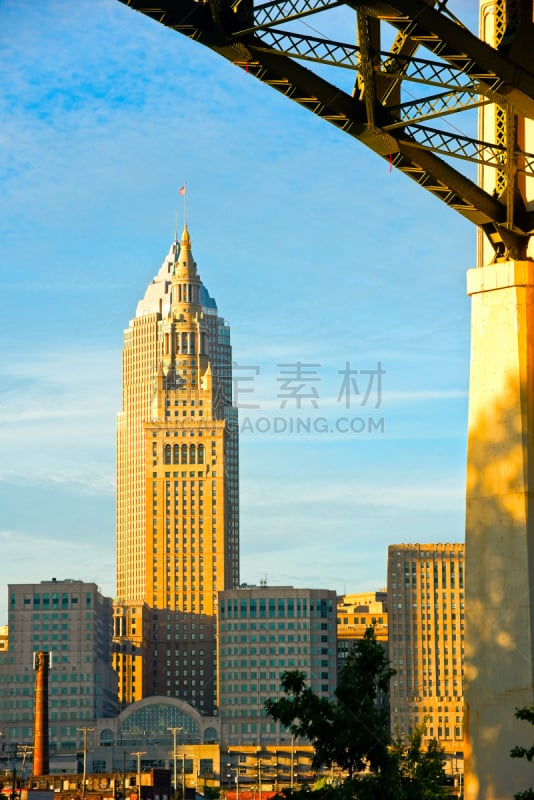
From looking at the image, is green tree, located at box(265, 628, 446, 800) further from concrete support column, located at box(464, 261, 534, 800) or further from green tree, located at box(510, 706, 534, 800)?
green tree, located at box(510, 706, 534, 800)

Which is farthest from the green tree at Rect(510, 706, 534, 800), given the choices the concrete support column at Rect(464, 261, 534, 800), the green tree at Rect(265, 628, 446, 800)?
the green tree at Rect(265, 628, 446, 800)

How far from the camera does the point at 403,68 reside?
3092cm

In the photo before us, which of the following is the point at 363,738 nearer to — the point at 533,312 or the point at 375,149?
the point at 533,312

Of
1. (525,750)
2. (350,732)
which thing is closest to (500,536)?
(525,750)

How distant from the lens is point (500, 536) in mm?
32656

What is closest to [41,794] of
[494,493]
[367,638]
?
[367,638]

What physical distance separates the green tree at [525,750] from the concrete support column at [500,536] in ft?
1.47

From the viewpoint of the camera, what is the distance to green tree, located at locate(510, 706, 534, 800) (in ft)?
101

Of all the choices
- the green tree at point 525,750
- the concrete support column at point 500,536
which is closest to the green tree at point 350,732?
the concrete support column at point 500,536

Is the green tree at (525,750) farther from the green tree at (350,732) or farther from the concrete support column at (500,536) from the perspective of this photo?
the green tree at (350,732)

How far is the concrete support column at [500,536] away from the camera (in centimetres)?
3225

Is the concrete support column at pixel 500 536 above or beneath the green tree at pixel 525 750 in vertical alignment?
above

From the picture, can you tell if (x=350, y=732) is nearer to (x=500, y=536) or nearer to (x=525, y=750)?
(x=525, y=750)

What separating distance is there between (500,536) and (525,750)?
399cm
